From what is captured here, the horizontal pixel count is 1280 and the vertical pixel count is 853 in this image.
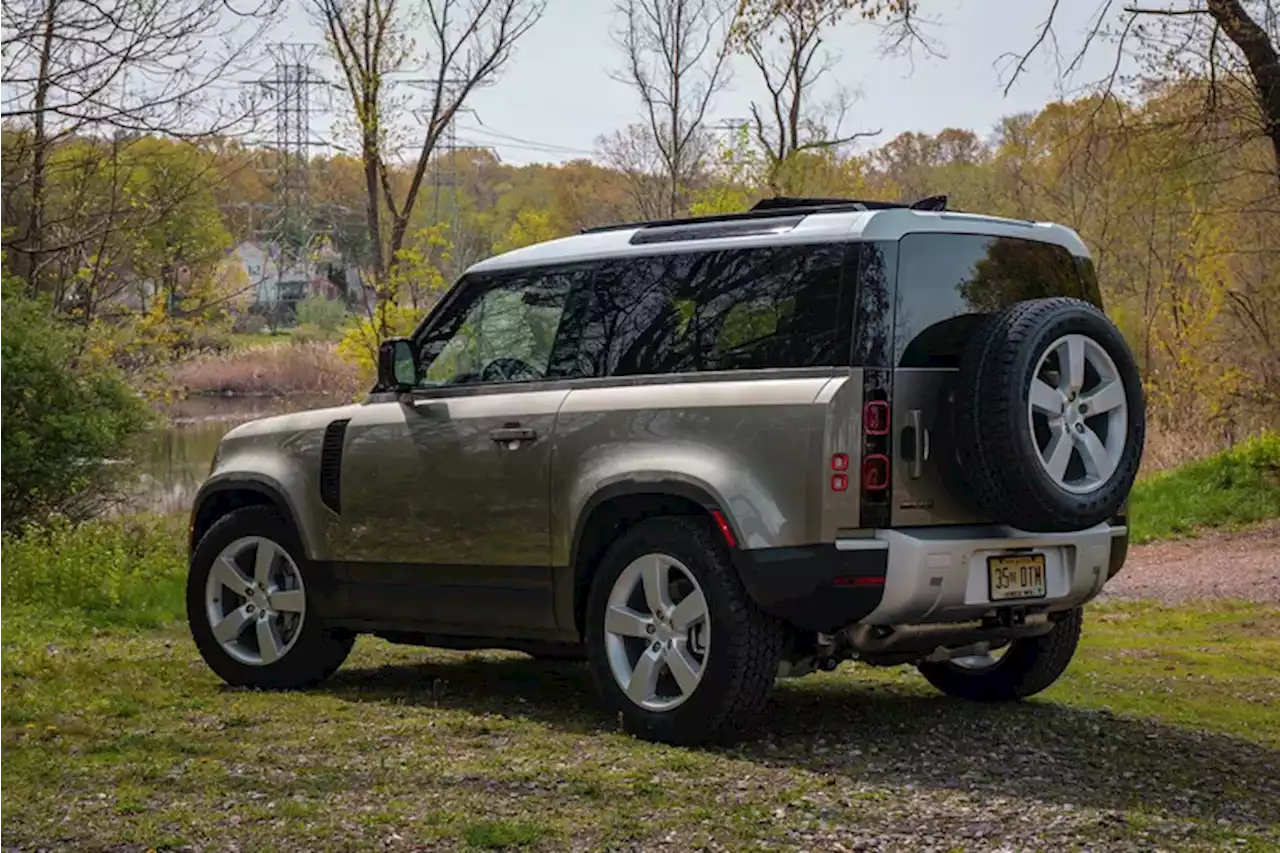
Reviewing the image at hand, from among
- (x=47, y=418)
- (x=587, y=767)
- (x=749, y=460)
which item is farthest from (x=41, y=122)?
(x=587, y=767)

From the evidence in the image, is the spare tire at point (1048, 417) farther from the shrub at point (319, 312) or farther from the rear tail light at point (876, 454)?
the shrub at point (319, 312)

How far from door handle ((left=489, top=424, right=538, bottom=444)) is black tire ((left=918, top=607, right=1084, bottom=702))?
2141 millimetres

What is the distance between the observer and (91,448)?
51.4 feet

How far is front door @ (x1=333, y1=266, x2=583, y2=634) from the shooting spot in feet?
22.2

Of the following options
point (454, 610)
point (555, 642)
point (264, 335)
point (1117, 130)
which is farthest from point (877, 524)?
point (264, 335)

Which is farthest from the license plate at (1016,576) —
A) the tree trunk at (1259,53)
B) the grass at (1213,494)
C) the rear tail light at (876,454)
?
the grass at (1213,494)

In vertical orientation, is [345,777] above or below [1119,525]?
below

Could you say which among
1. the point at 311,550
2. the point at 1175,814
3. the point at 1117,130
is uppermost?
the point at 1117,130

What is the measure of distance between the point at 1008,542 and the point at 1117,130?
9.79 m

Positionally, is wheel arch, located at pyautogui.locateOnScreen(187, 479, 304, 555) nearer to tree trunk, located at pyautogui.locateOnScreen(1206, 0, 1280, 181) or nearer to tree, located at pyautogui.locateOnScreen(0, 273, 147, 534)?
tree, located at pyautogui.locateOnScreen(0, 273, 147, 534)

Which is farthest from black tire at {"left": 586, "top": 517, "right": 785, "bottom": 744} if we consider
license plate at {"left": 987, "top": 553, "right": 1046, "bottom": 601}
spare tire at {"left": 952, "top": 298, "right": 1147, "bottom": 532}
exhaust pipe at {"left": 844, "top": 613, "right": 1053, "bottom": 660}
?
spare tire at {"left": 952, "top": 298, "right": 1147, "bottom": 532}

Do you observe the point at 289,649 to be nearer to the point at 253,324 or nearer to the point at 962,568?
the point at 962,568

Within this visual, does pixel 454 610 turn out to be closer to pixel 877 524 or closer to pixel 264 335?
pixel 877 524

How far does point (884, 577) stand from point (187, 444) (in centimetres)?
2960
